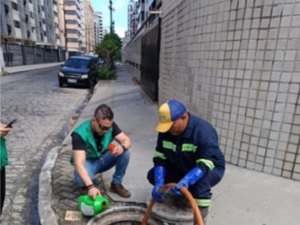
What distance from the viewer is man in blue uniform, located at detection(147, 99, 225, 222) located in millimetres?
2104

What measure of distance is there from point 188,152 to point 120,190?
1.14 meters

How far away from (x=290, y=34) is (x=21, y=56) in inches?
1307

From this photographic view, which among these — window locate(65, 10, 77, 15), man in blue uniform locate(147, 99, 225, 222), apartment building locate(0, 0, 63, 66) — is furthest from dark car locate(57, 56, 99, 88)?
window locate(65, 10, 77, 15)

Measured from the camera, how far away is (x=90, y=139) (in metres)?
2.79

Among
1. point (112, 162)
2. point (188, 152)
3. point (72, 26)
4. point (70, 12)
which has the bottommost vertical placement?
point (112, 162)

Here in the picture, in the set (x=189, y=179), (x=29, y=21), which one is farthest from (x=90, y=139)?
(x=29, y=21)

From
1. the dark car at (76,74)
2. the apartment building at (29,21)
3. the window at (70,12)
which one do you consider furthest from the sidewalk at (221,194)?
the window at (70,12)

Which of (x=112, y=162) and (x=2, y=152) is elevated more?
(x=2, y=152)

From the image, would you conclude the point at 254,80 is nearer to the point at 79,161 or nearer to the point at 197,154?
the point at 197,154

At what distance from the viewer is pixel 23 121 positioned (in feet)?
22.1

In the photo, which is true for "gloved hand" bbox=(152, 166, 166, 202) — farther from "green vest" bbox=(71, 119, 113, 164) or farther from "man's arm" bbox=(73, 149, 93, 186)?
"green vest" bbox=(71, 119, 113, 164)

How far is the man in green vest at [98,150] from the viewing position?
259 centimetres

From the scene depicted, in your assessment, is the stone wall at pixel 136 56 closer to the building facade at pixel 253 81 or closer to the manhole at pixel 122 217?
the building facade at pixel 253 81

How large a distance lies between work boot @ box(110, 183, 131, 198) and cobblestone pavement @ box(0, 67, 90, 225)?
2.78ft
